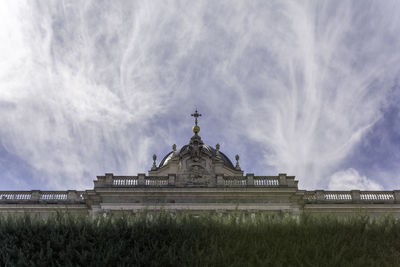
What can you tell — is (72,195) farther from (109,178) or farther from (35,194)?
(109,178)

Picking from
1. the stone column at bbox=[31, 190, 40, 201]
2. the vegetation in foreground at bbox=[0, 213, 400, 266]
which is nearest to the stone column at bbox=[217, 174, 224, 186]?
the stone column at bbox=[31, 190, 40, 201]

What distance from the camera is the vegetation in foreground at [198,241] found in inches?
500

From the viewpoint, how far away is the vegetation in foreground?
1270 cm

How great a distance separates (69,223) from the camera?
599 inches

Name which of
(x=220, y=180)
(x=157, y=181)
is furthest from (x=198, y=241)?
(x=157, y=181)

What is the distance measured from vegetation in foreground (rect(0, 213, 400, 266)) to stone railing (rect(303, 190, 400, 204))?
18.1m

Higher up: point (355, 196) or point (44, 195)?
point (44, 195)

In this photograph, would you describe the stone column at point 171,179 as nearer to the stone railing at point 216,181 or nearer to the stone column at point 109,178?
the stone railing at point 216,181

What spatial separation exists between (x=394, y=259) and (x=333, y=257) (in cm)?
216

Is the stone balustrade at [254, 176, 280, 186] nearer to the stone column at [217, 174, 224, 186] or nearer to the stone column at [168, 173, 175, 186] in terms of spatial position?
the stone column at [217, 174, 224, 186]

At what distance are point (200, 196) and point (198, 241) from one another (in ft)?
59.0

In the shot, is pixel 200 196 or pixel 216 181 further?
pixel 216 181

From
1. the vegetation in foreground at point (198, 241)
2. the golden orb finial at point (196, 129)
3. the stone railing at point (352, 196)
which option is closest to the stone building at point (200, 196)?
the stone railing at point (352, 196)

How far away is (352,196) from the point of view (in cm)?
3359
